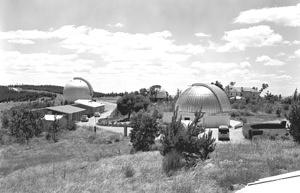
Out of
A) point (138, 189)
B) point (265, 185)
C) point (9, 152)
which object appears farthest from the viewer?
point (9, 152)

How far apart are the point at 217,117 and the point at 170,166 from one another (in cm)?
6030

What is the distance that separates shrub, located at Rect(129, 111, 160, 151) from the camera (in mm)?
35728

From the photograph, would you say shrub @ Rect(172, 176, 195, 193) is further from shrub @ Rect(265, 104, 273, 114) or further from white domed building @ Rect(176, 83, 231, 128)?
shrub @ Rect(265, 104, 273, 114)

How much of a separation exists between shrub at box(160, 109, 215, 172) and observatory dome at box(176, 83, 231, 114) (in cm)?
6130

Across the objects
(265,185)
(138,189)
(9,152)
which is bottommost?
(9,152)

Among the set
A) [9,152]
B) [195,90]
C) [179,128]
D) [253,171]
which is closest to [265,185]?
[253,171]

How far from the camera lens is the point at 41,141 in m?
52.2

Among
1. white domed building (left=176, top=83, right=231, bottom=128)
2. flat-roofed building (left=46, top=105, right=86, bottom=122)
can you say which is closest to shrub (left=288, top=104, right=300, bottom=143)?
white domed building (left=176, top=83, right=231, bottom=128)

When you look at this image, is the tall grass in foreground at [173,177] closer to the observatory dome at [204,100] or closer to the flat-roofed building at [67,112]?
the observatory dome at [204,100]

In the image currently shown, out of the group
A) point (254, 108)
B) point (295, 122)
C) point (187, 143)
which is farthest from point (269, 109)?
point (187, 143)

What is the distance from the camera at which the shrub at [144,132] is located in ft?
117

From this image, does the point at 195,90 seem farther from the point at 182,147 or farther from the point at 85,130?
the point at 182,147

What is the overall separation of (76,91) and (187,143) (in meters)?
123

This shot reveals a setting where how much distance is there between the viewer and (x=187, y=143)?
17.8 meters
